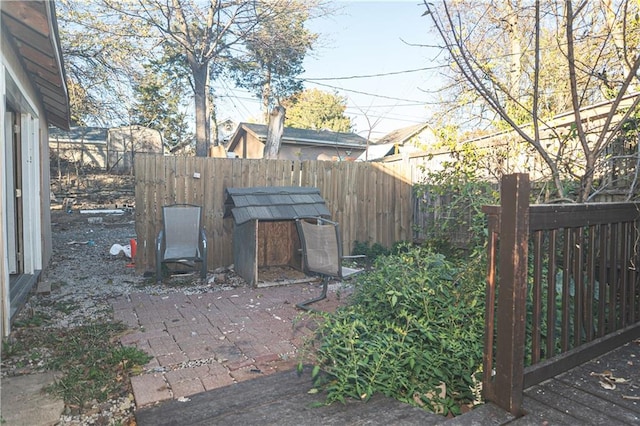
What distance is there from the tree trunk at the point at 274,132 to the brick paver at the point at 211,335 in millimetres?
5637

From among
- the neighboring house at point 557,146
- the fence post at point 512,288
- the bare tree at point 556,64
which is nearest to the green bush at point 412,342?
the fence post at point 512,288

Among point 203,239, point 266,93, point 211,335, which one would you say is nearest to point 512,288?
point 211,335

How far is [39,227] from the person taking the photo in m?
5.51

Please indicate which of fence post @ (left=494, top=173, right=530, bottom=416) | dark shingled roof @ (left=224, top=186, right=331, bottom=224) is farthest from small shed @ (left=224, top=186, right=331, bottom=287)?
fence post @ (left=494, top=173, right=530, bottom=416)

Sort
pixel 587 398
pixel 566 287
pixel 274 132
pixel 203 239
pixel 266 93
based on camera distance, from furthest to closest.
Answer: pixel 266 93, pixel 274 132, pixel 203 239, pixel 566 287, pixel 587 398

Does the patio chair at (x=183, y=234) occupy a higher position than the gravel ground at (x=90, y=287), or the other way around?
A: the patio chair at (x=183, y=234)

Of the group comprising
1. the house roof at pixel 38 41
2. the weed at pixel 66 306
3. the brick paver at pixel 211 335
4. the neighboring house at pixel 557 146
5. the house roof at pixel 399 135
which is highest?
the house roof at pixel 399 135

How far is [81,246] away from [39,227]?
3412 mm

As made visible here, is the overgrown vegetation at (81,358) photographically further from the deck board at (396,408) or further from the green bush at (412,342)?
the green bush at (412,342)

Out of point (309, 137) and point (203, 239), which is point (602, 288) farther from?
point (309, 137)

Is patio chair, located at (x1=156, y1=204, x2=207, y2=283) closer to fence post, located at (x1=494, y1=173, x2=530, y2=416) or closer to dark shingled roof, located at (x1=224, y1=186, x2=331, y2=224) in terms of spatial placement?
dark shingled roof, located at (x1=224, y1=186, x2=331, y2=224)

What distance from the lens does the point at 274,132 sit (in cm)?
1045

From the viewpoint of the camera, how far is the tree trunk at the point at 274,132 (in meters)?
10.4

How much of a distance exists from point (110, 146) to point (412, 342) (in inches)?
711
